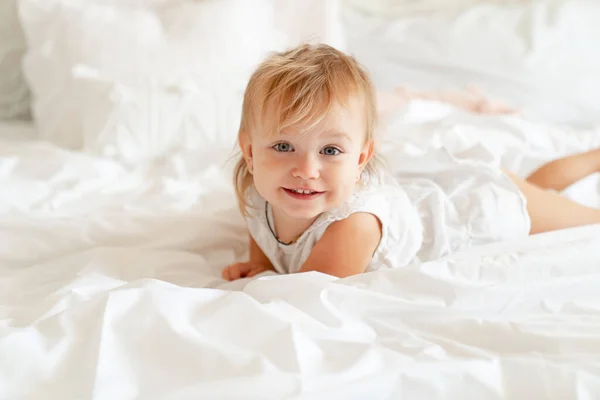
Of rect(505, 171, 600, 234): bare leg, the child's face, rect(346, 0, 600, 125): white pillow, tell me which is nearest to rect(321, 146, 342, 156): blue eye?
the child's face

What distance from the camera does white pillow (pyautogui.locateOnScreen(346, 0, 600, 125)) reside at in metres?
1.81

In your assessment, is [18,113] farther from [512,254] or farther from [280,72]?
[512,254]

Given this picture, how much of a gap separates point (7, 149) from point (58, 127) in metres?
0.13

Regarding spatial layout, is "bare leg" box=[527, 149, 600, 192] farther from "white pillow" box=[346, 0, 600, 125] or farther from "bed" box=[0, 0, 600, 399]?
"white pillow" box=[346, 0, 600, 125]

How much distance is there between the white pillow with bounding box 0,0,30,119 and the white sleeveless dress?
1006 mm

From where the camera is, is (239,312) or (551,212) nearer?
(239,312)

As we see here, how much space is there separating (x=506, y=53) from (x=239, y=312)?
1373 millimetres

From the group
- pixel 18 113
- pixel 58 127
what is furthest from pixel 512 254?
pixel 18 113

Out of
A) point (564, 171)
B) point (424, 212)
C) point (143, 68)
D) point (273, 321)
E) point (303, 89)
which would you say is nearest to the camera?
point (273, 321)

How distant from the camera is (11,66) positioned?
1795 mm

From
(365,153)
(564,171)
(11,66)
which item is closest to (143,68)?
(11,66)

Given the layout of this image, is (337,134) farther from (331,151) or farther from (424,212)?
(424,212)

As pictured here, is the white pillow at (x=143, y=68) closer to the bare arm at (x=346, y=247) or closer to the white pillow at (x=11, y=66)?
the white pillow at (x=11, y=66)

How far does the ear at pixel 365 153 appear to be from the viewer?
102cm
